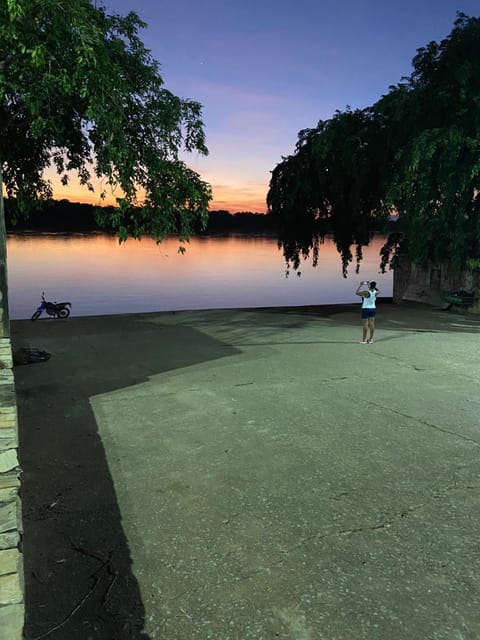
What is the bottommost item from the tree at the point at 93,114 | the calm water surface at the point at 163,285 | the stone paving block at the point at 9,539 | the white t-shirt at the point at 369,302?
the calm water surface at the point at 163,285

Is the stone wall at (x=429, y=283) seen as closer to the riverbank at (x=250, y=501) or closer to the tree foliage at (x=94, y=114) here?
the riverbank at (x=250, y=501)

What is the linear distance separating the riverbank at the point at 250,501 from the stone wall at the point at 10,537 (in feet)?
2.46

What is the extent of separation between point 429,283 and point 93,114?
1621cm

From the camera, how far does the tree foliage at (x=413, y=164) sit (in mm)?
14266

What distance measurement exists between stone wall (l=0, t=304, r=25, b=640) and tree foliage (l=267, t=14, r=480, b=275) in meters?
13.5

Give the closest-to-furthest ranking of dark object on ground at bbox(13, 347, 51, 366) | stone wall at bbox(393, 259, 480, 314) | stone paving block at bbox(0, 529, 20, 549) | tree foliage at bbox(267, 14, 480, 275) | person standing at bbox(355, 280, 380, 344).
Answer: stone paving block at bbox(0, 529, 20, 549)
dark object on ground at bbox(13, 347, 51, 366)
person standing at bbox(355, 280, 380, 344)
tree foliage at bbox(267, 14, 480, 275)
stone wall at bbox(393, 259, 480, 314)

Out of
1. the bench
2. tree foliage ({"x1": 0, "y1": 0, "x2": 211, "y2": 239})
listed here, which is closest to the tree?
tree foliage ({"x1": 0, "y1": 0, "x2": 211, "y2": 239})

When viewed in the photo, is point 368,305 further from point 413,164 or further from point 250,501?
point 250,501

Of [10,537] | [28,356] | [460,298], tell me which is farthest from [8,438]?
[460,298]

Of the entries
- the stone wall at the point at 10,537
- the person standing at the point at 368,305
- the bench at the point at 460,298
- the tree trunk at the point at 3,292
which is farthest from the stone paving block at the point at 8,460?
the bench at the point at 460,298

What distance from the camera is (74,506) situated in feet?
13.9

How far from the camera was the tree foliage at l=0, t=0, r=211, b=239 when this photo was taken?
6.66 meters

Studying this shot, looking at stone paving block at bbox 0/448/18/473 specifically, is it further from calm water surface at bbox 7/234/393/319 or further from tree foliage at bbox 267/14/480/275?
calm water surface at bbox 7/234/393/319

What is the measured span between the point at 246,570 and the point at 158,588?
23.7 inches
